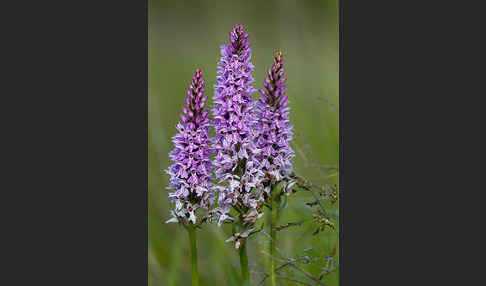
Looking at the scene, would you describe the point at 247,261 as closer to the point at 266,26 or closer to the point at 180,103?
the point at 180,103

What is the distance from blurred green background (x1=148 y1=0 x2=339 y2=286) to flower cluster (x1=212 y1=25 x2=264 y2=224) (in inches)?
32.2

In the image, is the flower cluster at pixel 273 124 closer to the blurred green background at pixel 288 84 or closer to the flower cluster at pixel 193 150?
the flower cluster at pixel 193 150

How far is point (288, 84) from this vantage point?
5.98 metres

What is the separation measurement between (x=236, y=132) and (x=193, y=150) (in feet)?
1.35

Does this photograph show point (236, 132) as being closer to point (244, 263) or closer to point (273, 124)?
point (273, 124)

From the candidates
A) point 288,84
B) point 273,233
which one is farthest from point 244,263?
point 288,84

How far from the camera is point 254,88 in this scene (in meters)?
5.14

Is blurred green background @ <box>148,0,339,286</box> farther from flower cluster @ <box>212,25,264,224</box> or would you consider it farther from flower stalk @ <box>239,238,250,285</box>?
flower cluster @ <box>212,25,264,224</box>

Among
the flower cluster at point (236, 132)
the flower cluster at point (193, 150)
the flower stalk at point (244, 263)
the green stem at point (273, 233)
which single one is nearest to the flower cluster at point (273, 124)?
the flower cluster at point (236, 132)

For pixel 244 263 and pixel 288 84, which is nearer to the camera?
pixel 244 263

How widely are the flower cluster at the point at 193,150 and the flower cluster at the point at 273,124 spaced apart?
49cm

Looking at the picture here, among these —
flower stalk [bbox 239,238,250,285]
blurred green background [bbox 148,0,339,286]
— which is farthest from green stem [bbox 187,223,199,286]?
blurred green background [bbox 148,0,339,286]

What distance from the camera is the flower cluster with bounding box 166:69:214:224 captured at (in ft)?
16.5
